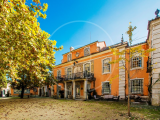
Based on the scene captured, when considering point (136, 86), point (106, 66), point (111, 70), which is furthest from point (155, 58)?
point (106, 66)

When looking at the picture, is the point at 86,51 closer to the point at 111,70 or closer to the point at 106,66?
the point at 106,66

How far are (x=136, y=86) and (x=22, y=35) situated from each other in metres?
13.6

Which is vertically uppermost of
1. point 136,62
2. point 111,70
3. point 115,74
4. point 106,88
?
point 136,62

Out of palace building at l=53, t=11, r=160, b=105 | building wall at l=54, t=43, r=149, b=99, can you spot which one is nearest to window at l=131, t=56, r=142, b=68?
palace building at l=53, t=11, r=160, b=105

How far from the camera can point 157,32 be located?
10.7 meters

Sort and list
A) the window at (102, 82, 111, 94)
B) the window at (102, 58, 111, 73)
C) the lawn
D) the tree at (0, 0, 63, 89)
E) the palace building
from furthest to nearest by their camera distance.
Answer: the window at (102, 58, 111, 73), the window at (102, 82, 111, 94), the palace building, the lawn, the tree at (0, 0, 63, 89)

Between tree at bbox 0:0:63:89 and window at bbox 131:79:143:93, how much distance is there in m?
11.4

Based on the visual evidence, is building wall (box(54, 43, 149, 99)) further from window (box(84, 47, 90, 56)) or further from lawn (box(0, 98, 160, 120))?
lawn (box(0, 98, 160, 120))

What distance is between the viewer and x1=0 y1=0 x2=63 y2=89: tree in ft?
16.5

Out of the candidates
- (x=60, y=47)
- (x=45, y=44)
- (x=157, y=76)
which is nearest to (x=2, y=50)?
(x=45, y=44)

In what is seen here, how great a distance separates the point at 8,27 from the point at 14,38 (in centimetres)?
56

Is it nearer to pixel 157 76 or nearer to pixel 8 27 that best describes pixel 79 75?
pixel 157 76

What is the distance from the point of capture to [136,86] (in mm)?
13336

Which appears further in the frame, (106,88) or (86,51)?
(86,51)
